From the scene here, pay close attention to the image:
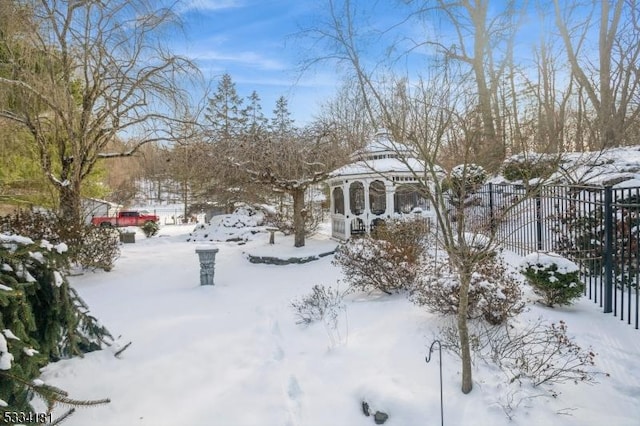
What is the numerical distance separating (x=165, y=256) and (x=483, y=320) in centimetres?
1095

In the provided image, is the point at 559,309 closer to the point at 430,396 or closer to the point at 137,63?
the point at 430,396

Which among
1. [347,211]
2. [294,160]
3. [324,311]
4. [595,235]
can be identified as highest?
[294,160]

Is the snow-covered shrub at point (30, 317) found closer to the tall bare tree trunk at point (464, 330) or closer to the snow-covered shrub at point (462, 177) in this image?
the tall bare tree trunk at point (464, 330)

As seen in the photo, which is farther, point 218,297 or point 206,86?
point 206,86

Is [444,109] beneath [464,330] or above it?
above

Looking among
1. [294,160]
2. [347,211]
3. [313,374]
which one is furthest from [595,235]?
[294,160]

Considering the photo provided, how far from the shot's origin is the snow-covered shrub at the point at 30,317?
2123 mm

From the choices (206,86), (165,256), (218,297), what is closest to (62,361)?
(218,297)

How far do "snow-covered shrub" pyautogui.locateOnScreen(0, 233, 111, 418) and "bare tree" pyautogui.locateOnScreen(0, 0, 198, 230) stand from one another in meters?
7.27

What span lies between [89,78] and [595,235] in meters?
12.0

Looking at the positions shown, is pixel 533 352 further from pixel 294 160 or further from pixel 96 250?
pixel 96 250

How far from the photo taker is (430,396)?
352 cm

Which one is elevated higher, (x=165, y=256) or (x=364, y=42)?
(x=364, y=42)

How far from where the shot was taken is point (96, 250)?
998 centimetres
